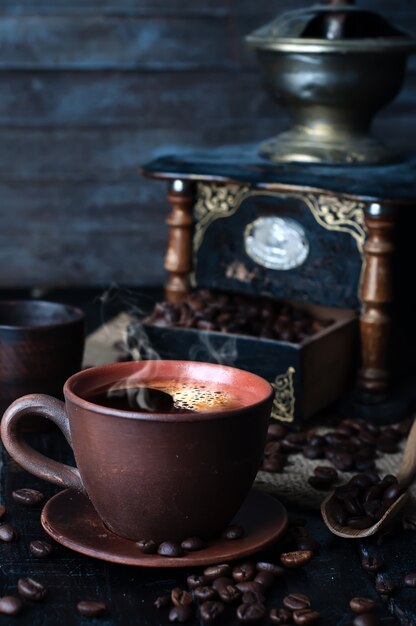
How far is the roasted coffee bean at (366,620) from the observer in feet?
3.19

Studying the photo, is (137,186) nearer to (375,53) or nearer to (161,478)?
(375,53)

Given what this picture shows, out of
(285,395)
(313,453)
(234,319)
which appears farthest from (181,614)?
(234,319)

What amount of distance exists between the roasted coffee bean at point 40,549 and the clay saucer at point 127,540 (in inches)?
0.7

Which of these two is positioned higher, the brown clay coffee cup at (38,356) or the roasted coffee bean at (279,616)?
the brown clay coffee cup at (38,356)

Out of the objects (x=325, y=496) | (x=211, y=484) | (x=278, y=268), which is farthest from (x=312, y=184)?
(x=211, y=484)

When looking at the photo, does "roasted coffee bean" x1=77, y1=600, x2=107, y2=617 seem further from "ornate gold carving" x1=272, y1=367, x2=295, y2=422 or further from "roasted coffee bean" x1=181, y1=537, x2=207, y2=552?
"ornate gold carving" x1=272, y1=367, x2=295, y2=422

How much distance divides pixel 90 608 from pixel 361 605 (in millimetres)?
265

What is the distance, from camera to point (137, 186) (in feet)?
9.05

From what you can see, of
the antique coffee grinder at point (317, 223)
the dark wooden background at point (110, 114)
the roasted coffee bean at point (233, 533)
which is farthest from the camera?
the dark wooden background at point (110, 114)

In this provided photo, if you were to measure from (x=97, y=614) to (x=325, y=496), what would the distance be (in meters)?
0.43

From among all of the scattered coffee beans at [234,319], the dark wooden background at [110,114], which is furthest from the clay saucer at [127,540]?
the dark wooden background at [110,114]

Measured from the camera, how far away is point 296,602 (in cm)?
101

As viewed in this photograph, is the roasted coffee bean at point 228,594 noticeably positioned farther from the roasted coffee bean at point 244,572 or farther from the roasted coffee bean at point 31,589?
the roasted coffee bean at point 31,589

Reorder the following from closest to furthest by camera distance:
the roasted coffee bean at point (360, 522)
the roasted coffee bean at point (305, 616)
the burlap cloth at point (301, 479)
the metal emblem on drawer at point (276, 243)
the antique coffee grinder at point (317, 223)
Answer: the roasted coffee bean at point (305, 616) < the roasted coffee bean at point (360, 522) < the burlap cloth at point (301, 479) < the antique coffee grinder at point (317, 223) < the metal emblem on drawer at point (276, 243)
